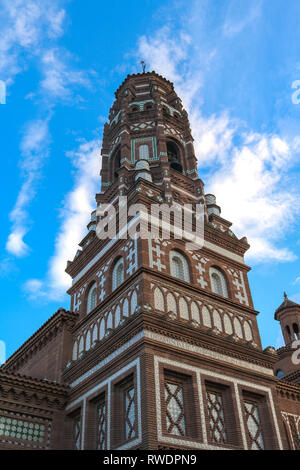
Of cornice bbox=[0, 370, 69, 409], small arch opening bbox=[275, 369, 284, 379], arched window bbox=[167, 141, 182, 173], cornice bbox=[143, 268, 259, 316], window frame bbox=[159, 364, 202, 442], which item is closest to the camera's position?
window frame bbox=[159, 364, 202, 442]

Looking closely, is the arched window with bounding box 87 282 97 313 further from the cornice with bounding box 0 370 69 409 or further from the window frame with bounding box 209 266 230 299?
the window frame with bounding box 209 266 230 299

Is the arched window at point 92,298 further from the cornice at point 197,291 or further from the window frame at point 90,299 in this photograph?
the cornice at point 197,291

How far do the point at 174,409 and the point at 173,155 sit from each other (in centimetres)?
1364

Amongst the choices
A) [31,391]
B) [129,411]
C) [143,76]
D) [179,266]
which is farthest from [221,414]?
[143,76]

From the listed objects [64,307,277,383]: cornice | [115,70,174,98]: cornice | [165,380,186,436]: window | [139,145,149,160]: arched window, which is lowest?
[165,380,186,436]: window

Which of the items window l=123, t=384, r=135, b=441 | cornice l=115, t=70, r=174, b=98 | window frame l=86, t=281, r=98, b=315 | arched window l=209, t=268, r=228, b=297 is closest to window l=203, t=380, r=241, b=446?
window l=123, t=384, r=135, b=441

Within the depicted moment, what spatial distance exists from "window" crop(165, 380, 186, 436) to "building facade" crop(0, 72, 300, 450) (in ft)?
0.12

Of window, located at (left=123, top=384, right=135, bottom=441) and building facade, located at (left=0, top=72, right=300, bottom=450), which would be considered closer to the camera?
window, located at (left=123, top=384, right=135, bottom=441)

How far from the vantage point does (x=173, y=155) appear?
958 inches

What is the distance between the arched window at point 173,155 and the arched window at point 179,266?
6.51 meters

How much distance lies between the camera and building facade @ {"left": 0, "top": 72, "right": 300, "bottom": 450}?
46.2 feet

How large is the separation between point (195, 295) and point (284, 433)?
529 centimetres
